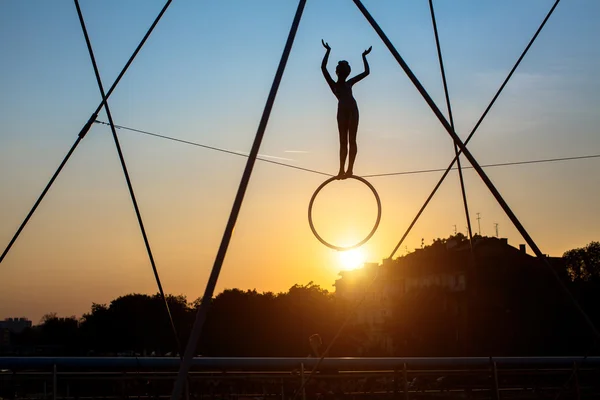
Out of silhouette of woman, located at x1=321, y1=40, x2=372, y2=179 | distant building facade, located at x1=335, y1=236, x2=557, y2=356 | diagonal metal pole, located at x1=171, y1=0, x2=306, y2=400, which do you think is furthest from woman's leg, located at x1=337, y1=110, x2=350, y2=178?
distant building facade, located at x1=335, y1=236, x2=557, y2=356

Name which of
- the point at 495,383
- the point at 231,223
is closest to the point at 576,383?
the point at 495,383

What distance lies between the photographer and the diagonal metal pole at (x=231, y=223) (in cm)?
728

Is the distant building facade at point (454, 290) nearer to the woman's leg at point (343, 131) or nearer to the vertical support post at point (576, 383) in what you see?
the vertical support post at point (576, 383)

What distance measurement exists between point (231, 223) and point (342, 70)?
318 cm

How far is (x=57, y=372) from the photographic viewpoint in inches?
410

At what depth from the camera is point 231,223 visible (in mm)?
7691

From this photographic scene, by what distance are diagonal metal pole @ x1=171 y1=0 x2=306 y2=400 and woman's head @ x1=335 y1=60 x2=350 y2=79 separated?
59.1 inches

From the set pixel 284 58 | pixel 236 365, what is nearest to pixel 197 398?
pixel 236 365

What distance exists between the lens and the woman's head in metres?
10.2

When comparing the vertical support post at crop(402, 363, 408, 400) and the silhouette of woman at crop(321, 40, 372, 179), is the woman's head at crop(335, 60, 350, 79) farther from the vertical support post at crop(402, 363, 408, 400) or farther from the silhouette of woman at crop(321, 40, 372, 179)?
the vertical support post at crop(402, 363, 408, 400)

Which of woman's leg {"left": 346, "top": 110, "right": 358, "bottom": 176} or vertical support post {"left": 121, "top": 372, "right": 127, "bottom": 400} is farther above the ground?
woman's leg {"left": 346, "top": 110, "right": 358, "bottom": 176}

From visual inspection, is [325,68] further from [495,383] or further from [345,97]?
[495,383]

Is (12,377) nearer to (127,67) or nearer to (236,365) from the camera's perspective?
(236,365)

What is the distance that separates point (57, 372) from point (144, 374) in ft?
4.02
